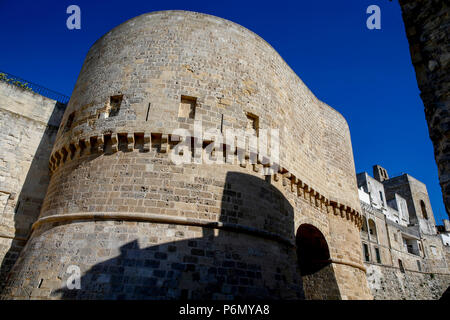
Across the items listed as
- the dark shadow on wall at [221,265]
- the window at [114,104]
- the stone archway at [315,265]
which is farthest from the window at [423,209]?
the window at [114,104]

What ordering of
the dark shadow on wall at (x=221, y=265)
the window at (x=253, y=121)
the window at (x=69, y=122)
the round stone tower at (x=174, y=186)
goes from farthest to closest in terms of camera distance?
the window at (x=69, y=122), the window at (x=253, y=121), the round stone tower at (x=174, y=186), the dark shadow on wall at (x=221, y=265)

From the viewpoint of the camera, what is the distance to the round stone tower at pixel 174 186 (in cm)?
526

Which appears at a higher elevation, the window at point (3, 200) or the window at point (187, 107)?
the window at point (187, 107)

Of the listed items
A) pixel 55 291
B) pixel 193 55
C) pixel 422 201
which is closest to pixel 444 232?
pixel 422 201

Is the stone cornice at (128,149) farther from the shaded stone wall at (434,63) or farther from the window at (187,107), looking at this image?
the shaded stone wall at (434,63)

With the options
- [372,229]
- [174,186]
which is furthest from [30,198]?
[372,229]

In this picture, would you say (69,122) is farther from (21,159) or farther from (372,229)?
(372,229)

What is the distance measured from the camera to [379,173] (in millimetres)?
37562

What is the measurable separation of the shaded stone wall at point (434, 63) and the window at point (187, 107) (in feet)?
14.5

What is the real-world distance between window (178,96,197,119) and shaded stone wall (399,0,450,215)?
4.42 metres

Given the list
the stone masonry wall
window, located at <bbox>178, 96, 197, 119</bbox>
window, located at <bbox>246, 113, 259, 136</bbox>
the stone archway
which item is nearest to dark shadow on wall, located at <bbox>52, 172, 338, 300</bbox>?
window, located at <bbox>246, 113, 259, 136</bbox>

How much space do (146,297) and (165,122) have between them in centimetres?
353

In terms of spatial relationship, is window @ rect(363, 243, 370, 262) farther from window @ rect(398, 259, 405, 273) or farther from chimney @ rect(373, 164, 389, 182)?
chimney @ rect(373, 164, 389, 182)
